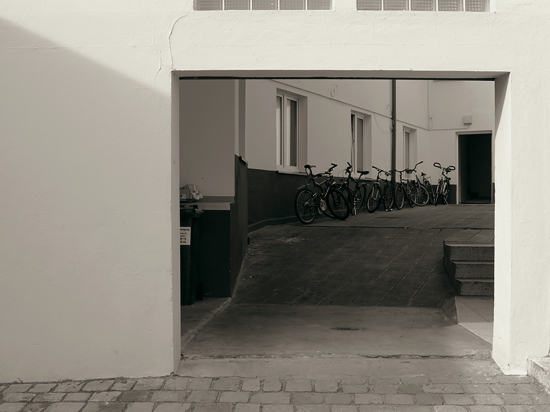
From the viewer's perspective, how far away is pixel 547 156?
4.59m

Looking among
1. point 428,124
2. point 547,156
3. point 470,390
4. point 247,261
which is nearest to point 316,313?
point 247,261

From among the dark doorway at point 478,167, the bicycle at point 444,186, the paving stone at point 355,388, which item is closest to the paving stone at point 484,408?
the paving stone at point 355,388

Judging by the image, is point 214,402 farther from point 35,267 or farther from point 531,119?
point 531,119

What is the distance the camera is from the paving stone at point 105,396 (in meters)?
4.18

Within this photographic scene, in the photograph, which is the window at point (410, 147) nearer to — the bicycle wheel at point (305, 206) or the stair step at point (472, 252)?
the bicycle wheel at point (305, 206)

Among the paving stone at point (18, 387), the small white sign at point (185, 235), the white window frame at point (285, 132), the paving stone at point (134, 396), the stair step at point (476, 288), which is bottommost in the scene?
the paving stone at point (18, 387)

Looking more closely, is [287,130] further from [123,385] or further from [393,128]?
[123,385]

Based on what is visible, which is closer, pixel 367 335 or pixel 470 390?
pixel 470 390

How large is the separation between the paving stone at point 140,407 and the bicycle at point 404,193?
41.5 feet

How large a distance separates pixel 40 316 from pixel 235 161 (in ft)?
11.5

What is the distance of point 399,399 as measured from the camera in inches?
163

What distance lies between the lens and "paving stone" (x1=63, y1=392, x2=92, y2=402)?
4.20m

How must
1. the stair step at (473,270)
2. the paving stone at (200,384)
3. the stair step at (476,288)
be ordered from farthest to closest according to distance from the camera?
the stair step at (473,270) < the stair step at (476,288) < the paving stone at (200,384)

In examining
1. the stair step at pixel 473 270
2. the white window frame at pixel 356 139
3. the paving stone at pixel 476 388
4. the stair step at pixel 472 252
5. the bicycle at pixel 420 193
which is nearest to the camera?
the paving stone at pixel 476 388
